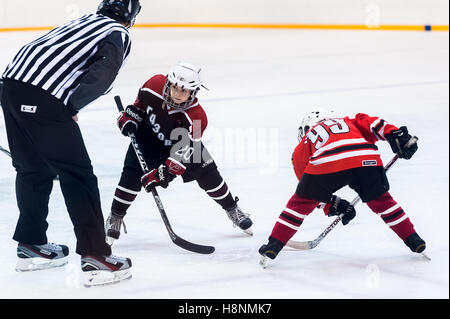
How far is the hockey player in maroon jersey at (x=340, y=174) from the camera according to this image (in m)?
2.97

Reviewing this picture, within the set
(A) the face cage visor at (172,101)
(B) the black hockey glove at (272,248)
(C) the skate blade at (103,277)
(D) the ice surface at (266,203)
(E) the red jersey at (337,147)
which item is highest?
(A) the face cage visor at (172,101)

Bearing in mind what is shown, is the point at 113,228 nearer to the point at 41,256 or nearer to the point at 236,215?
the point at 41,256

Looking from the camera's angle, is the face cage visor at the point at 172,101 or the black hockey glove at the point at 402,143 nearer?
the black hockey glove at the point at 402,143

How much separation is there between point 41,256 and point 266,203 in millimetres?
1282

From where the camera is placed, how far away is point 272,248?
2977 mm

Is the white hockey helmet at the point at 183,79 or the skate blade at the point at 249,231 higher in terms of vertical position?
the white hockey helmet at the point at 183,79

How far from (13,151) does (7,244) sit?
0.61 m

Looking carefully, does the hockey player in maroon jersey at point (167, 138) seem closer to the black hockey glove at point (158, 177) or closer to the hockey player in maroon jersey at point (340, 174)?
the black hockey glove at point (158, 177)

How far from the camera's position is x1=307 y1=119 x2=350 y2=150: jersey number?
3.00m

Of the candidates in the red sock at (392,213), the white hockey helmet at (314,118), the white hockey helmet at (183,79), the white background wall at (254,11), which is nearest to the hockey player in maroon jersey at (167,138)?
the white hockey helmet at (183,79)

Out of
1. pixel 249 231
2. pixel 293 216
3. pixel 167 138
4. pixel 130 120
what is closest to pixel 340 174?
pixel 293 216

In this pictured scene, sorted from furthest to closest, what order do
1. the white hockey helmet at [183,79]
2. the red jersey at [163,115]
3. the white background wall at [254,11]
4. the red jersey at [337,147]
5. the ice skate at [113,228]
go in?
the white background wall at [254,11], the ice skate at [113,228], the red jersey at [163,115], the white hockey helmet at [183,79], the red jersey at [337,147]

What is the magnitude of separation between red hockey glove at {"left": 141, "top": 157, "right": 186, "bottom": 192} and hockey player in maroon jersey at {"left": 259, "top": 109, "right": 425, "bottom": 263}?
1.40 ft

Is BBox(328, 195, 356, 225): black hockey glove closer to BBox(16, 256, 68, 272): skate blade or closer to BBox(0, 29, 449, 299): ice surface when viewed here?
BBox(0, 29, 449, 299): ice surface
